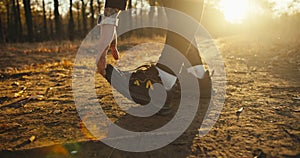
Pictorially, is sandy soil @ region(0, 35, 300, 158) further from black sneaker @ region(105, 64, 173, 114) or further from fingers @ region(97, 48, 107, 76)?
fingers @ region(97, 48, 107, 76)

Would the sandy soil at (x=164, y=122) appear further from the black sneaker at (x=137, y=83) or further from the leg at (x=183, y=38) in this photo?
the leg at (x=183, y=38)

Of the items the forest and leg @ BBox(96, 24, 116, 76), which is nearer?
leg @ BBox(96, 24, 116, 76)

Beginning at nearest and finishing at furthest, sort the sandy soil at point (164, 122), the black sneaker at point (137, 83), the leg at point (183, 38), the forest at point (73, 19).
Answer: the sandy soil at point (164, 122), the black sneaker at point (137, 83), the leg at point (183, 38), the forest at point (73, 19)

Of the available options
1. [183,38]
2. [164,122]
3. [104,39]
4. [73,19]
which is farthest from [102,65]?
Answer: [73,19]

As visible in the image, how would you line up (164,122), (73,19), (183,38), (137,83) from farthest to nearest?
(73,19)
(183,38)
(137,83)
(164,122)

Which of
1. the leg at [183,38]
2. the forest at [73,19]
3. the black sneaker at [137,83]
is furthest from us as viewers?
the forest at [73,19]

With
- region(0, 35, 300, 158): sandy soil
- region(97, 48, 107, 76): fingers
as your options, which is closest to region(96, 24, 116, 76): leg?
region(97, 48, 107, 76): fingers

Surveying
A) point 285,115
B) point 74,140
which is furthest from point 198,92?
point 74,140

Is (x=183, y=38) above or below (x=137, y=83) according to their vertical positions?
above

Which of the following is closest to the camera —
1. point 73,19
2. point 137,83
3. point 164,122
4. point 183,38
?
point 164,122

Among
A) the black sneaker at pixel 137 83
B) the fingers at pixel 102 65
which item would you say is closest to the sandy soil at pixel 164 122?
the black sneaker at pixel 137 83

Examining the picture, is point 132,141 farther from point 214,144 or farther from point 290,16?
point 290,16

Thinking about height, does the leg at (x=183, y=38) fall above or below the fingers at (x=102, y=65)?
above

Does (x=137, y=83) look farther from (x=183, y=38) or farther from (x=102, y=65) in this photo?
(x=183, y=38)
